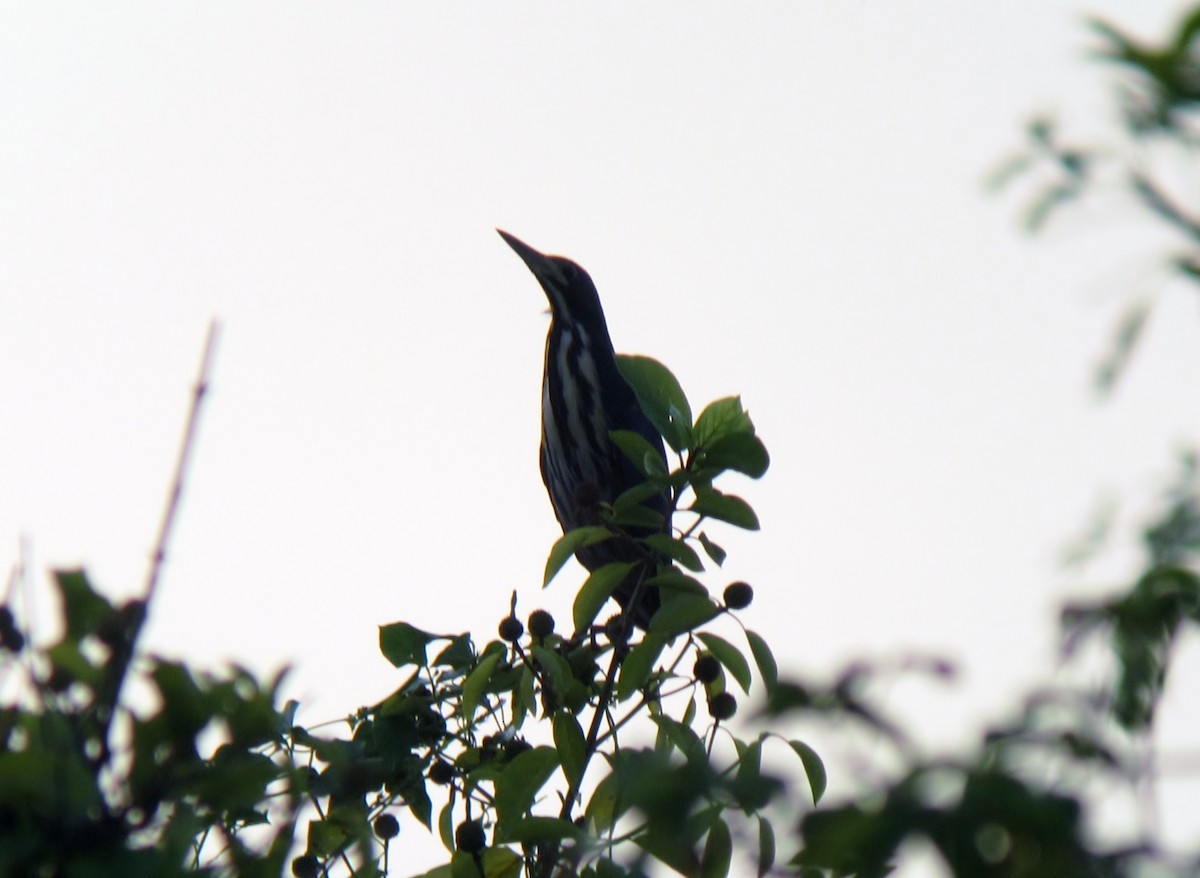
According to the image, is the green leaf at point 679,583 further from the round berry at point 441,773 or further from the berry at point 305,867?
the berry at point 305,867

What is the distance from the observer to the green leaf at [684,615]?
2.30 metres

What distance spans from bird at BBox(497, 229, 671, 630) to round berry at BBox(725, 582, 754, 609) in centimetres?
202

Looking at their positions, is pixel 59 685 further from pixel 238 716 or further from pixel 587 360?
pixel 587 360

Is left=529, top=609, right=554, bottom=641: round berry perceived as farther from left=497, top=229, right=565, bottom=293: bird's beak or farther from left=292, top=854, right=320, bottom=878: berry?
left=497, top=229, right=565, bottom=293: bird's beak

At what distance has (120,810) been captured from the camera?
1.27 m

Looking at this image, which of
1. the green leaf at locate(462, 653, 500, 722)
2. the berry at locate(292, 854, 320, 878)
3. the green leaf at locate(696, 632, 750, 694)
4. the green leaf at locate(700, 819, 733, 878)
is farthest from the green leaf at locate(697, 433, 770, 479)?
the berry at locate(292, 854, 320, 878)

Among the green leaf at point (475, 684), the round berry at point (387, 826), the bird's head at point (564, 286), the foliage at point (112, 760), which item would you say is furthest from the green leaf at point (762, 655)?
the bird's head at point (564, 286)

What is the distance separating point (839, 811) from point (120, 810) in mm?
633

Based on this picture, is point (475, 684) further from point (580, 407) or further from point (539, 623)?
point (580, 407)

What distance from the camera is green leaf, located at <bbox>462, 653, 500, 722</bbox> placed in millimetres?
2604

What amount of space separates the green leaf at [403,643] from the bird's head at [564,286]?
2.82 m

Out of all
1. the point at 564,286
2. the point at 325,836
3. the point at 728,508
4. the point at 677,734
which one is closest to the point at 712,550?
the point at 728,508

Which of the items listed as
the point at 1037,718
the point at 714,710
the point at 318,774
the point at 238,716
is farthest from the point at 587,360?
the point at 1037,718

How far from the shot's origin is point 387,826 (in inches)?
104
